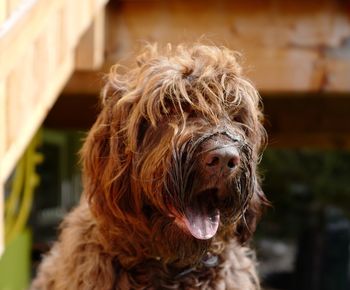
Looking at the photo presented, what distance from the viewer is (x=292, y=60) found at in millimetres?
5031

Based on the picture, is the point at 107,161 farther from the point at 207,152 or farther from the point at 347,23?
the point at 347,23

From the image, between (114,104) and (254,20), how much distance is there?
5.98 feet

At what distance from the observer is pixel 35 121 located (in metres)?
3.95

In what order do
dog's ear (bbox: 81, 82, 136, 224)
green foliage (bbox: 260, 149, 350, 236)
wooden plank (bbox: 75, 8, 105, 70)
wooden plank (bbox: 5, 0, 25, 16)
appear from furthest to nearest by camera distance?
green foliage (bbox: 260, 149, 350, 236) < wooden plank (bbox: 75, 8, 105, 70) < wooden plank (bbox: 5, 0, 25, 16) < dog's ear (bbox: 81, 82, 136, 224)

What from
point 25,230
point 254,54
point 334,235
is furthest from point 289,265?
point 254,54

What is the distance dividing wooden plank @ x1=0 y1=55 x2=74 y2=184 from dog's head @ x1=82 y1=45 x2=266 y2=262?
1.13ft

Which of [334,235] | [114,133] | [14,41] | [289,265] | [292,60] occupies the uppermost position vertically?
[14,41]

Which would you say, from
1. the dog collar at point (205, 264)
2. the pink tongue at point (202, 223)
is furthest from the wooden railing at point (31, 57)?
the pink tongue at point (202, 223)

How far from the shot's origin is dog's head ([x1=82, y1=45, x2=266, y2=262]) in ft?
9.89

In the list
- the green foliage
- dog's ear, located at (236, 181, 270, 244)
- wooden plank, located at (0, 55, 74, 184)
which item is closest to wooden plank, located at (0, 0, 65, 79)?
wooden plank, located at (0, 55, 74, 184)

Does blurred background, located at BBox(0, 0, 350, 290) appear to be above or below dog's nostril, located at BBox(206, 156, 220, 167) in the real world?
below

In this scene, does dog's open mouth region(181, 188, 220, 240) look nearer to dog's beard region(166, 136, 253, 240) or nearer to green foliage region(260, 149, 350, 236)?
dog's beard region(166, 136, 253, 240)

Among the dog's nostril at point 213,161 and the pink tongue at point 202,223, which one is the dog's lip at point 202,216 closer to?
the pink tongue at point 202,223

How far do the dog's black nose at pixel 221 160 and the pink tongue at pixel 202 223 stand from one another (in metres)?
0.22
